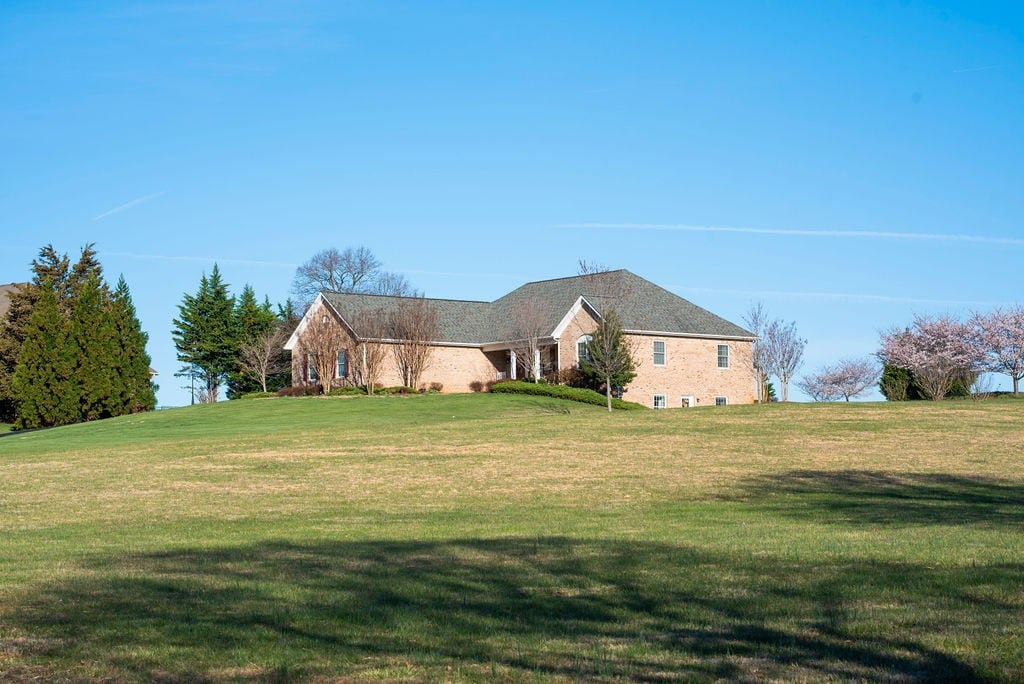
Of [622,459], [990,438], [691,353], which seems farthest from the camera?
[691,353]

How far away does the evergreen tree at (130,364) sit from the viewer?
5650 cm

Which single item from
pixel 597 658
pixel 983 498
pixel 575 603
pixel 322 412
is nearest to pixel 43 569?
pixel 575 603

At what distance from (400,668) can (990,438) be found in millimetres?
26344

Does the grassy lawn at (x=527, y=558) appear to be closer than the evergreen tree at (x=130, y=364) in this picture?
Yes

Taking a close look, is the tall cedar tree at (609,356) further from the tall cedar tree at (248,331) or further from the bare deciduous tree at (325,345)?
the tall cedar tree at (248,331)

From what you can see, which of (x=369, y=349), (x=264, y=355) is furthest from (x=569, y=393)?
(x=264, y=355)

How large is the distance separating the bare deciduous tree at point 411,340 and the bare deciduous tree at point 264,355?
545 inches

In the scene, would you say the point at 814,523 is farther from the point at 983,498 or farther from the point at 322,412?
the point at 322,412

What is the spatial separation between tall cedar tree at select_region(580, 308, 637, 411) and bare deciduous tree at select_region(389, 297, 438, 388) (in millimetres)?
9598

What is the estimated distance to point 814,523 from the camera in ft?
54.8

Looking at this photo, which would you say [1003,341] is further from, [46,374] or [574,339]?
[46,374]

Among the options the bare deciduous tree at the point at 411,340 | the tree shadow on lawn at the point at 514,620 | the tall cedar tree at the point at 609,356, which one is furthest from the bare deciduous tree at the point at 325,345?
the tree shadow on lawn at the point at 514,620

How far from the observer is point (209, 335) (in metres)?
80.0

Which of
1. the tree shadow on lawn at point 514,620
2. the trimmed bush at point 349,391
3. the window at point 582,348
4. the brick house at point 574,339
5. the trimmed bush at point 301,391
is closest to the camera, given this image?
the tree shadow on lawn at point 514,620
